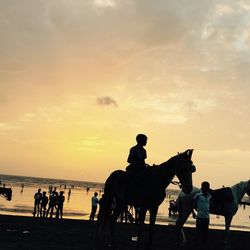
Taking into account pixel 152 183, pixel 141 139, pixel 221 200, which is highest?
pixel 141 139

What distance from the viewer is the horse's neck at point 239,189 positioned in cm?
1761

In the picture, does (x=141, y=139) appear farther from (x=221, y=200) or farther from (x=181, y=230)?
(x=221, y=200)

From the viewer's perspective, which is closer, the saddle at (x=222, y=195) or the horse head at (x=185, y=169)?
the horse head at (x=185, y=169)

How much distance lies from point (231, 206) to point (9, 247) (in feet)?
31.0

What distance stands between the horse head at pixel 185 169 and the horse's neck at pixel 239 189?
7023 millimetres

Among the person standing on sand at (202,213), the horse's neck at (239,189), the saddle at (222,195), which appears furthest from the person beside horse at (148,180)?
the horse's neck at (239,189)

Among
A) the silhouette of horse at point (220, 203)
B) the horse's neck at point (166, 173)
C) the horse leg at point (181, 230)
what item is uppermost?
the horse's neck at point (166, 173)

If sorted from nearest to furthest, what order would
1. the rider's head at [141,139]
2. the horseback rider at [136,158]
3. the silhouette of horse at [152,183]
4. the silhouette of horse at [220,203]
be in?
the silhouette of horse at [152,183] < the horseback rider at [136,158] < the rider's head at [141,139] < the silhouette of horse at [220,203]

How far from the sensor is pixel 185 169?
36.6 feet

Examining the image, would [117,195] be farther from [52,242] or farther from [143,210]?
[52,242]

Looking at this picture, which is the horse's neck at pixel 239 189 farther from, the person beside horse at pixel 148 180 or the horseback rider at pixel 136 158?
the horseback rider at pixel 136 158

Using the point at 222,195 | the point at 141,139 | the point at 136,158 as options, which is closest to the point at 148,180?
the point at 136,158

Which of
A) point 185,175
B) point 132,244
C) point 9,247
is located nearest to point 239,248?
point 132,244

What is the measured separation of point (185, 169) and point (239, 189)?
295 inches
